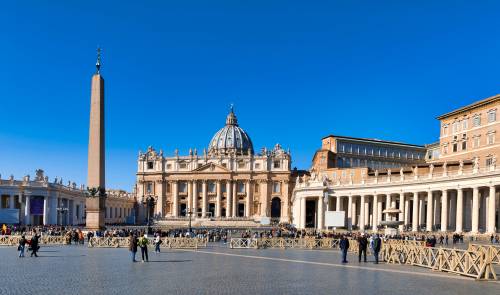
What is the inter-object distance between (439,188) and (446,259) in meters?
33.2

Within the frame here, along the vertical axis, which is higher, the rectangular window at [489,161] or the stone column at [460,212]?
the rectangular window at [489,161]

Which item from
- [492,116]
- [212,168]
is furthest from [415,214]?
[212,168]

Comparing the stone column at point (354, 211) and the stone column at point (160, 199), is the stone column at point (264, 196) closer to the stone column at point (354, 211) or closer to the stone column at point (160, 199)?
the stone column at point (160, 199)

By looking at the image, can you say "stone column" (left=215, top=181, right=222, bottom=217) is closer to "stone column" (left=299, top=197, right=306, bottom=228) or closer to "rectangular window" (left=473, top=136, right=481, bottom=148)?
"stone column" (left=299, top=197, right=306, bottom=228)

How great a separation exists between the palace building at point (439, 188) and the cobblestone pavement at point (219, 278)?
84.0 feet

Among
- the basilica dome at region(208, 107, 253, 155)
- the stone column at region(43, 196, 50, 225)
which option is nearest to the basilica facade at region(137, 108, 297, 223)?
the basilica dome at region(208, 107, 253, 155)

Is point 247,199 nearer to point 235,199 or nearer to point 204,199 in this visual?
point 235,199

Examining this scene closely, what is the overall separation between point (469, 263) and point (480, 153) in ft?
137

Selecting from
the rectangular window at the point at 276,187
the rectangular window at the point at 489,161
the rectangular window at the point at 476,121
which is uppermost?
the rectangular window at the point at 476,121

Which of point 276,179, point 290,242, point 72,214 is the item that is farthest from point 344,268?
point 276,179

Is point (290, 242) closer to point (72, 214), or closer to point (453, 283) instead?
point (453, 283)

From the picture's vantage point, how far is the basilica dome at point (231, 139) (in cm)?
14594

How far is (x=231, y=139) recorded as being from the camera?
14738cm

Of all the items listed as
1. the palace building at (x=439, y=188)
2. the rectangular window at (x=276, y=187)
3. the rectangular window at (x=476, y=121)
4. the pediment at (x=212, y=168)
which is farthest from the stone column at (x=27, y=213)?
the rectangular window at (x=476, y=121)
